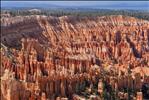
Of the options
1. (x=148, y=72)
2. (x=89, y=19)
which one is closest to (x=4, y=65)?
(x=148, y=72)

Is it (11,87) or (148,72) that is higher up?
(11,87)

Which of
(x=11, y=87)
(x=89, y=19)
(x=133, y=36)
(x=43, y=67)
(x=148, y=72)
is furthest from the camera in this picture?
(x=89, y=19)

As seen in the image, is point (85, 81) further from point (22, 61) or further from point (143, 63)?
point (143, 63)

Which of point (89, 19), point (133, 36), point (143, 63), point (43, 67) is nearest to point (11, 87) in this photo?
point (43, 67)

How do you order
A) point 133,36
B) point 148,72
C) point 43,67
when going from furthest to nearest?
point 133,36
point 148,72
point 43,67

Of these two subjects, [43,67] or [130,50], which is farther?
[130,50]

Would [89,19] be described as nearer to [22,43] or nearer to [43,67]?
[22,43]
